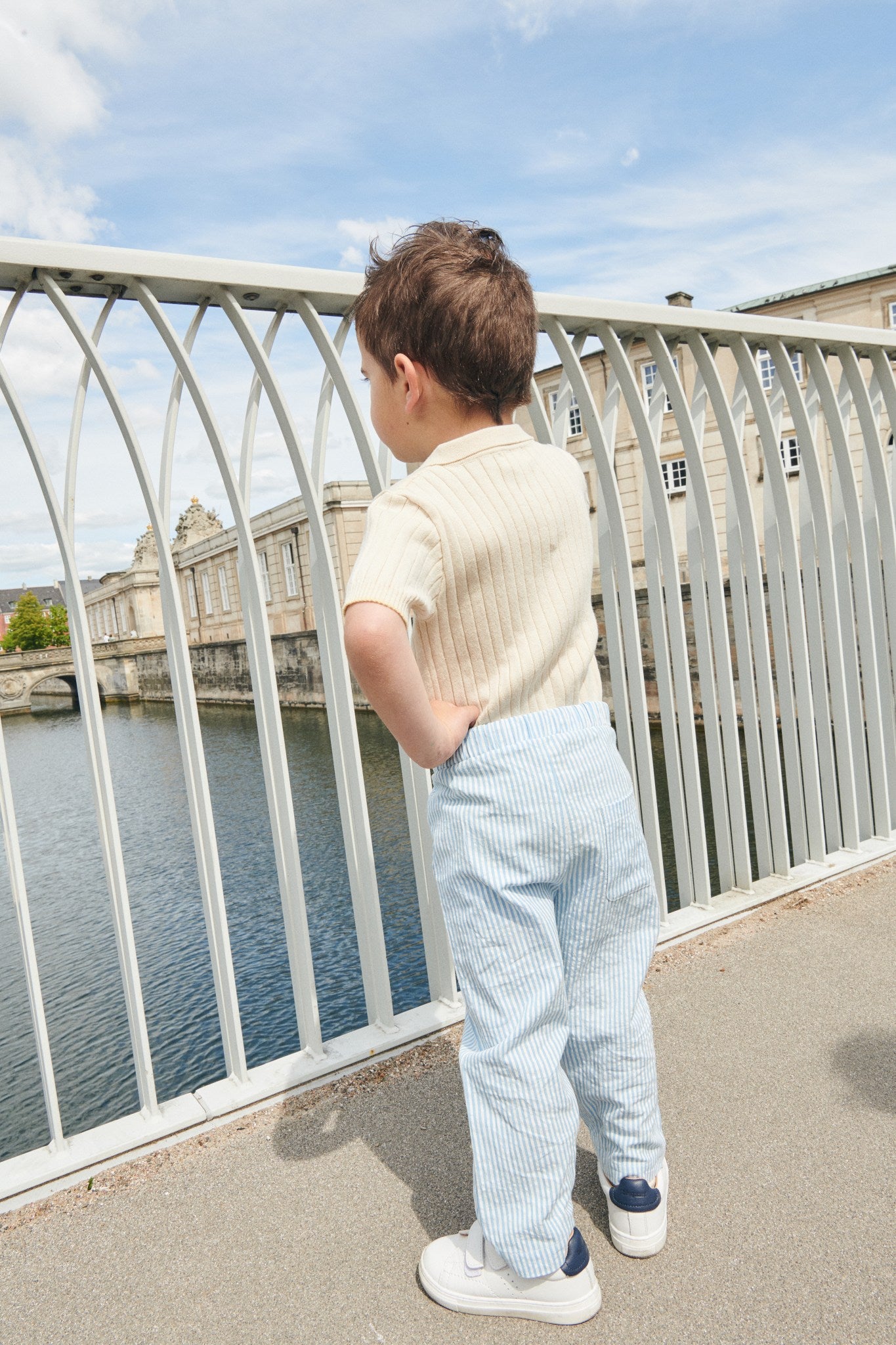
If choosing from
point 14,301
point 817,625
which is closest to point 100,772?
point 14,301

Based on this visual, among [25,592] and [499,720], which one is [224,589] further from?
[25,592]

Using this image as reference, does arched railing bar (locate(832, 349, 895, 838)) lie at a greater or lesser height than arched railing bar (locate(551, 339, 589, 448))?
lesser

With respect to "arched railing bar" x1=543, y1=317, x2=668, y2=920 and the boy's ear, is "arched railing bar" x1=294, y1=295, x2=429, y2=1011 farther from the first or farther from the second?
the boy's ear

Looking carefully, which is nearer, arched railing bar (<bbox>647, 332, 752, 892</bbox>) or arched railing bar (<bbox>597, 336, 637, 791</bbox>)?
arched railing bar (<bbox>597, 336, 637, 791</bbox>)

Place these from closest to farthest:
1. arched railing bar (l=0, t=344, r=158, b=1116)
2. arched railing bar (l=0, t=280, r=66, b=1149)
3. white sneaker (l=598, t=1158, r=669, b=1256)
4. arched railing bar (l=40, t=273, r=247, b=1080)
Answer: white sneaker (l=598, t=1158, r=669, b=1256) < arched railing bar (l=0, t=280, r=66, b=1149) < arched railing bar (l=0, t=344, r=158, b=1116) < arched railing bar (l=40, t=273, r=247, b=1080)

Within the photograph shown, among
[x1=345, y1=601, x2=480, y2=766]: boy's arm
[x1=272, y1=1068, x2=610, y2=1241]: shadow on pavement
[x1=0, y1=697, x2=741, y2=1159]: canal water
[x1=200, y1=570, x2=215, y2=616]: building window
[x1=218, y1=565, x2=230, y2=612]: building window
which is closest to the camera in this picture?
[x1=345, y1=601, x2=480, y2=766]: boy's arm

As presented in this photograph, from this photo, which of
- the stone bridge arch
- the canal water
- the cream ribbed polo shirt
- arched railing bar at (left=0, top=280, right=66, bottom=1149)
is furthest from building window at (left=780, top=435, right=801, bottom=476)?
the stone bridge arch

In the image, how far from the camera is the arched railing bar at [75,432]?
7.30ft

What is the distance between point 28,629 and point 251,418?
102597 mm

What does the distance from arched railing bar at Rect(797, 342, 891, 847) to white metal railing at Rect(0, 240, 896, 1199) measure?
1 centimetres

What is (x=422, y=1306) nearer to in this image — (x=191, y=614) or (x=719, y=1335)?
(x=719, y=1335)

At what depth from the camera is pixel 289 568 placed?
122ft

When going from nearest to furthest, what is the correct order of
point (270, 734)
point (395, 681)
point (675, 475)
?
point (395, 681) → point (270, 734) → point (675, 475)

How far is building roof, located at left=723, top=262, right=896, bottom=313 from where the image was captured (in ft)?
85.3
